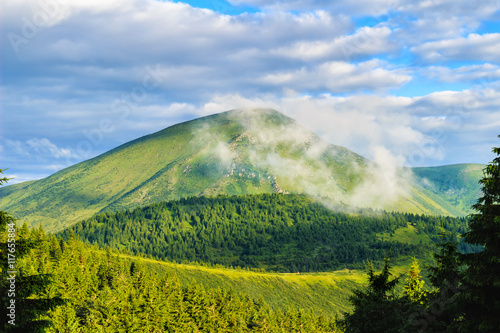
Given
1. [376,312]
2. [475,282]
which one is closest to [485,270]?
[475,282]

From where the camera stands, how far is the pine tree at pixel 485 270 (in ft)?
79.6

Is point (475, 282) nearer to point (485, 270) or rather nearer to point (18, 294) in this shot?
point (485, 270)

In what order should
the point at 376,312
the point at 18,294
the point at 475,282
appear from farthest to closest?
the point at 376,312 → the point at 475,282 → the point at 18,294

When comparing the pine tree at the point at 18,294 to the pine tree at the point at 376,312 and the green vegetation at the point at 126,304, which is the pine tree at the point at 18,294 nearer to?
the pine tree at the point at 376,312

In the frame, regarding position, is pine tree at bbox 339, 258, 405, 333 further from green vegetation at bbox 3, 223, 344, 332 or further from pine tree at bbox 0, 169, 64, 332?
green vegetation at bbox 3, 223, 344, 332

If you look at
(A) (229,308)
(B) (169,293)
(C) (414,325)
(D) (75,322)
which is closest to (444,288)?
(C) (414,325)

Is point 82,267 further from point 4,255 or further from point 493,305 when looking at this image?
point 493,305

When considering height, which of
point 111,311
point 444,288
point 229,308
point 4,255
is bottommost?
point 229,308

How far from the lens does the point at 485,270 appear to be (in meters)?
24.7

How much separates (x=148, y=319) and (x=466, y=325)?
242ft

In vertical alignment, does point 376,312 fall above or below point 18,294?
below

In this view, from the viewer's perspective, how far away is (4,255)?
22.0 m

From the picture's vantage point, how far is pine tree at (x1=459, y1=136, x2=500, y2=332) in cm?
2427

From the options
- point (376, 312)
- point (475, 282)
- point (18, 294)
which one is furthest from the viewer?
point (376, 312)
